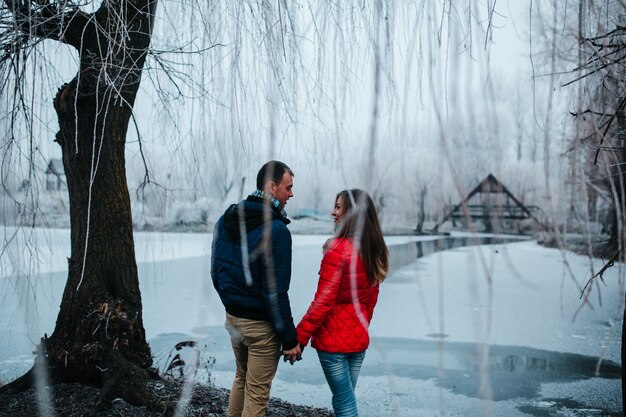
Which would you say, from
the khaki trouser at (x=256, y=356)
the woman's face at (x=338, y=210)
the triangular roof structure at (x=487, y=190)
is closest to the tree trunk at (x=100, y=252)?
the khaki trouser at (x=256, y=356)

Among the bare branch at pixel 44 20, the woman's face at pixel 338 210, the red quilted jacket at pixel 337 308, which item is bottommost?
the red quilted jacket at pixel 337 308

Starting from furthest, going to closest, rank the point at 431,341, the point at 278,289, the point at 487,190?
the point at 431,341 → the point at 278,289 → the point at 487,190

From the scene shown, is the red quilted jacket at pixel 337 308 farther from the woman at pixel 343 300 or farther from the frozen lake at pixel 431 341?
the frozen lake at pixel 431 341

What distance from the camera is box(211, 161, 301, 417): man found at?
191cm

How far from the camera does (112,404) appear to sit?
238cm

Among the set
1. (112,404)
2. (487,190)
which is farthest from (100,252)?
(487,190)

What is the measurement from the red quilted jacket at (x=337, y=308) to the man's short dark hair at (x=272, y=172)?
0.34 meters

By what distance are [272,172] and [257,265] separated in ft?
1.11

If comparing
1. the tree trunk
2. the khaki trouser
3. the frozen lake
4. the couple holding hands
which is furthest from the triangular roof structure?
the tree trunk

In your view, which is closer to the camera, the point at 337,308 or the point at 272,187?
the point at 272,187

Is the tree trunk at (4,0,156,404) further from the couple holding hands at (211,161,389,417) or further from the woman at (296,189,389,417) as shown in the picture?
the woman at (296,189,389,417)

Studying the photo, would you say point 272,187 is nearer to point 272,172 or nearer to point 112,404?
point 272,172

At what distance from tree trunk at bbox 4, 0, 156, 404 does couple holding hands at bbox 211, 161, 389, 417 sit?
74 centimetres

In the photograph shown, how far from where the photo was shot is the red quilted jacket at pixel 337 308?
80.0 inches
